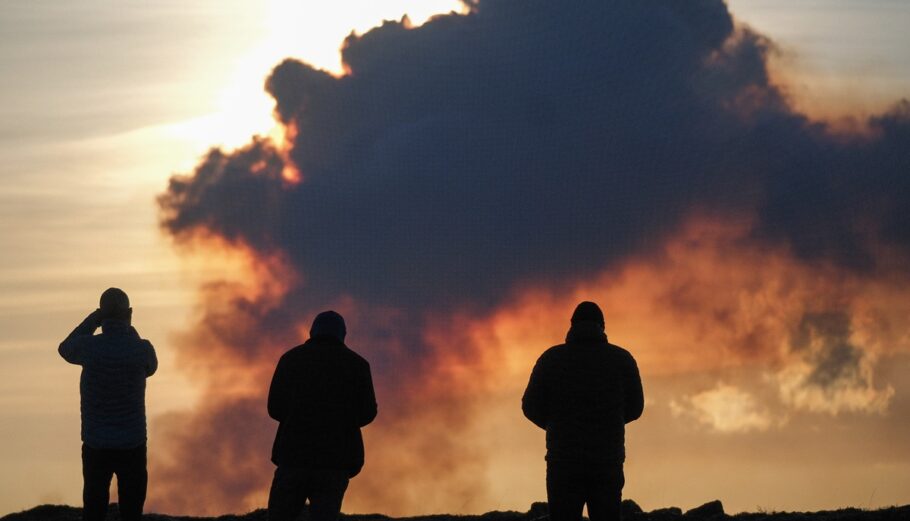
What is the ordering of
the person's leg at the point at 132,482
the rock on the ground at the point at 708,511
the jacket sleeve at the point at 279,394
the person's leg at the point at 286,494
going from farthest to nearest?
1. the rock on the ground at the point at 708,511
2. the person's leg at the point at 132,482
3. the jacket sleeve at the point at 279,394
4. the person's leg at the point at 286,494

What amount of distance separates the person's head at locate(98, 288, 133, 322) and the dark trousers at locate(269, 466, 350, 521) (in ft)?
7.68

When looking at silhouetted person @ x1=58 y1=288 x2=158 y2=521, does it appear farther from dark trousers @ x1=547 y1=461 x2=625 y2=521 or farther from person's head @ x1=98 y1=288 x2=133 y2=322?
dark trousers @ x1=547 y1=461 x2=625 y2=521

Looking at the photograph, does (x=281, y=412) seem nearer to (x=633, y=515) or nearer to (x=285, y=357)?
(x=285, y=357)

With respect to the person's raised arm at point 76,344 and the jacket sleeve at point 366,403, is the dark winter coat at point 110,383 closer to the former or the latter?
the person's raised arm at point 76,344

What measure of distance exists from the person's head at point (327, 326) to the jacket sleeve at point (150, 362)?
191cm

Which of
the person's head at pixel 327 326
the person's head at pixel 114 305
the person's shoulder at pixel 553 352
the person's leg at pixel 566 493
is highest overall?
the person's head at pixel 114 305

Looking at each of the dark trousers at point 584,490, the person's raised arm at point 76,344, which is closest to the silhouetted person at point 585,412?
the dark trousers at point 584,490

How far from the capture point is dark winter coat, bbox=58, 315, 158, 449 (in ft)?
37.2

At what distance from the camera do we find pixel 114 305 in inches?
454

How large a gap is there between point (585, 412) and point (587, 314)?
795mm

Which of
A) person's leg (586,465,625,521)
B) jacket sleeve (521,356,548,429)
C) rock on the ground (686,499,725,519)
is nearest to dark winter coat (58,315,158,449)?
jacket sleeve (521,356,548,429)

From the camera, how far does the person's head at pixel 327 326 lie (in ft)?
34.1

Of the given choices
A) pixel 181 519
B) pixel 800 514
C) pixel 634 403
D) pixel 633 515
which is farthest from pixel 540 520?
pixel 634 403

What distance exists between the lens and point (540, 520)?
16938mm
